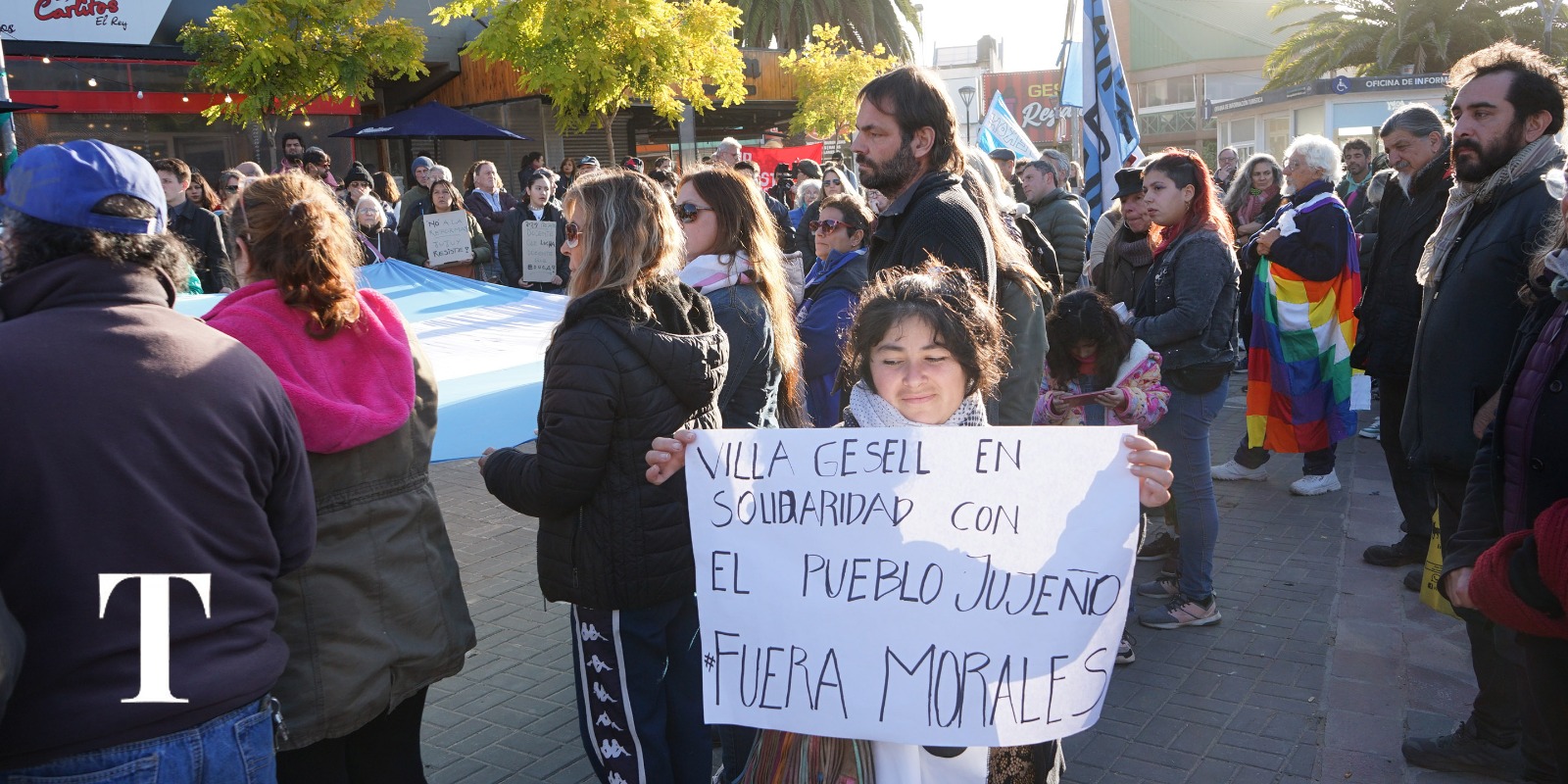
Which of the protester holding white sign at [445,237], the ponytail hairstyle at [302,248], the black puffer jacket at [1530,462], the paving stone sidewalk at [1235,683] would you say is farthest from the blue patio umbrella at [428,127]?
the black puffer jacket at [1530,462]

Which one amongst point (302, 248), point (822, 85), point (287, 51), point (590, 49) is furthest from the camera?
point (822, 85)

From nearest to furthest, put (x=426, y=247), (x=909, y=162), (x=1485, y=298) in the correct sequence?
(x=909, y=162), (x=1485, y=298), (x=426, y=247)

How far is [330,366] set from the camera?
2.57 metres

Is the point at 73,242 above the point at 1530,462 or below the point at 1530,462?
above

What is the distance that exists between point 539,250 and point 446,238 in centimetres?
84

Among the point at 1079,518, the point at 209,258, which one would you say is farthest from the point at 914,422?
the point at 209,258

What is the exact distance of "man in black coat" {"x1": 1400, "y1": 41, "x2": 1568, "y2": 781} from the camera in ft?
12.0

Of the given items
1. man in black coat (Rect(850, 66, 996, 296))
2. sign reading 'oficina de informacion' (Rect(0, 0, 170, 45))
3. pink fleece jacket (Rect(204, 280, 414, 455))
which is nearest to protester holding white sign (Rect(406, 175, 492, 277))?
man in black coat (Rect(850, 66, 996, 296))

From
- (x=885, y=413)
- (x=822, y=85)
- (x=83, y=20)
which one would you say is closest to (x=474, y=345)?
(x=885, y=413)

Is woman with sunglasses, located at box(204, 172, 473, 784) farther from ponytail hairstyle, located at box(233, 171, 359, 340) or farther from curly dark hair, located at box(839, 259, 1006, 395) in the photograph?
curly dark hair, located at box(839, 259, 1006, 395)

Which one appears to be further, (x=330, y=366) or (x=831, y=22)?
(x=831, y=22)

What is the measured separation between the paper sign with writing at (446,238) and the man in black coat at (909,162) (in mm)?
6944

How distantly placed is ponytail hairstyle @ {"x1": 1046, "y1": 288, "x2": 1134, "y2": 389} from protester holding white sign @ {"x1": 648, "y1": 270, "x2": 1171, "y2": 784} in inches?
91.4

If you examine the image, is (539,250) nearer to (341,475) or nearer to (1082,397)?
(1082,397)
